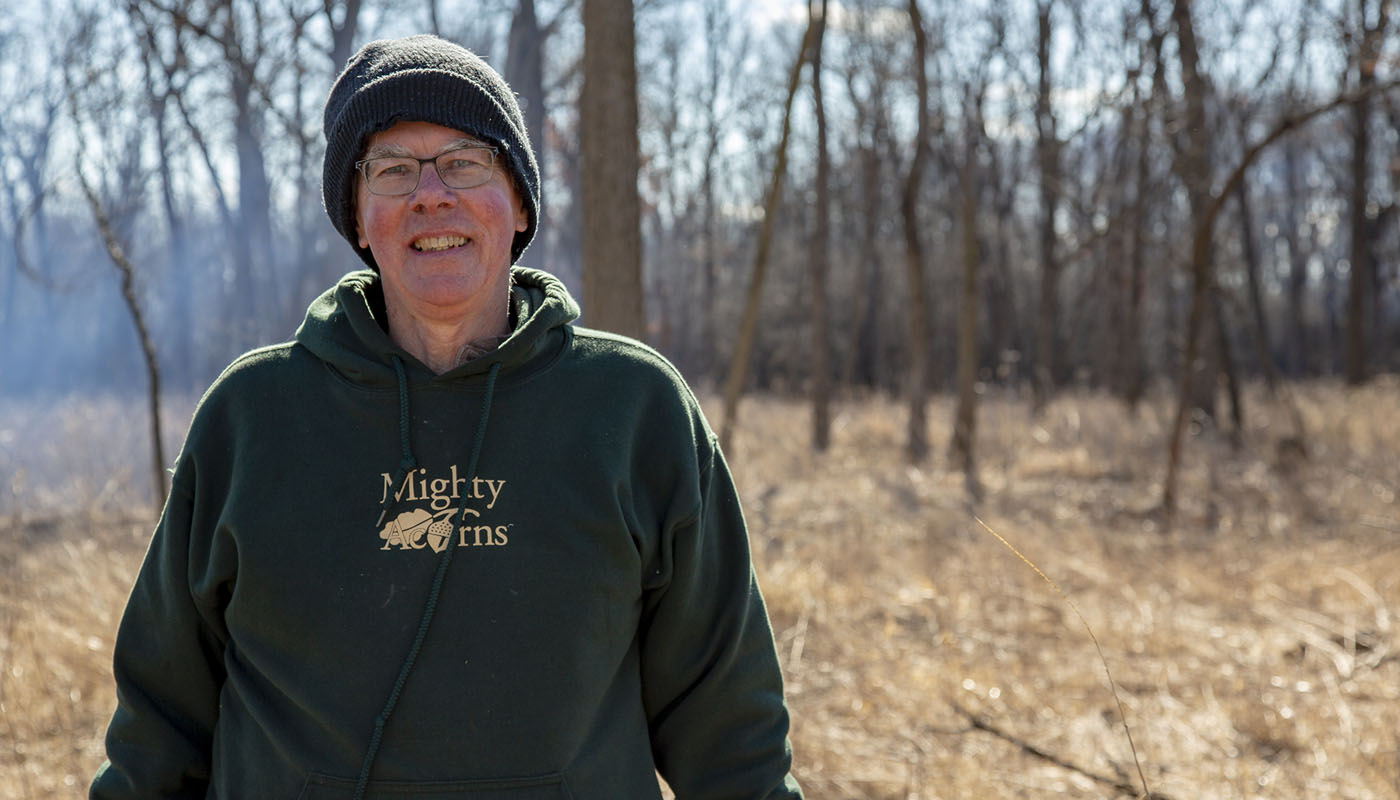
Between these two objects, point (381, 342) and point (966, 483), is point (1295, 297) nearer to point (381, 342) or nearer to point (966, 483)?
point (966, 483)

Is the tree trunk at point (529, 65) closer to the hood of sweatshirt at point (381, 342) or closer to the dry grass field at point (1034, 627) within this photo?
the dry grass field at point (1034, 627)

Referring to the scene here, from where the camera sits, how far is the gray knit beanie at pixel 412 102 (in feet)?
5.79

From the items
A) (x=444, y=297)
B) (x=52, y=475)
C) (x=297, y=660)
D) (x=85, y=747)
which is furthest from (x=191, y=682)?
(x=52, y=475)

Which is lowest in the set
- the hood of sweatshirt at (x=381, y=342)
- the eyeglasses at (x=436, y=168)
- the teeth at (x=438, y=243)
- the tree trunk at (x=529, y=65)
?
the hood of sweatshirt at (x=381, y=342)

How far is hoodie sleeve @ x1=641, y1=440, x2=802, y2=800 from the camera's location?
179 cm

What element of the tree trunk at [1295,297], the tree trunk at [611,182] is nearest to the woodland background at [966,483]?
the tree trunk at [611,182]

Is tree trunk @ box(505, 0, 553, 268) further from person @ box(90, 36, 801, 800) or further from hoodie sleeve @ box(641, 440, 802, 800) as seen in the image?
hoodie sleeve @ box(641, 440, 802, 800)

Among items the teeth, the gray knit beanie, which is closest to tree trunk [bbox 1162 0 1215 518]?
the gray knit beanie

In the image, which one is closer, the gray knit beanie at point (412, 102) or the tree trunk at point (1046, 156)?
the gray knit beanie at point (412, 102)

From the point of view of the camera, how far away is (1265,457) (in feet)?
35.9

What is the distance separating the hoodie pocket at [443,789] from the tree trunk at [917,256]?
8.37 m

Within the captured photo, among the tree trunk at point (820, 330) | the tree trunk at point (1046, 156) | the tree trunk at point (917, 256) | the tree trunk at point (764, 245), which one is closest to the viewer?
the tree trunk at point (764, 245)

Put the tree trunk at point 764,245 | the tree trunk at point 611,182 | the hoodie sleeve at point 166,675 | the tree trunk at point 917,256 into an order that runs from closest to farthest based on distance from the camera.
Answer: the hoodie sleeve at point 166,675
the tree trunk at point 611,182
the tree trunk at point 764,245
the tree trunk at point 917,256

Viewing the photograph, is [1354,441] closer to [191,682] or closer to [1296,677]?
[1296,677]
